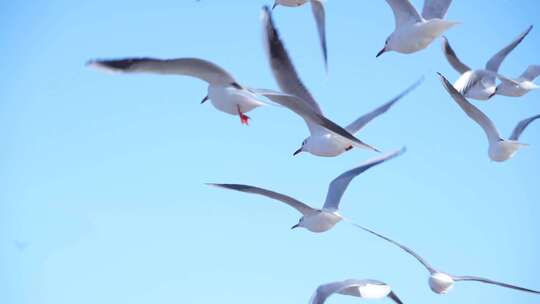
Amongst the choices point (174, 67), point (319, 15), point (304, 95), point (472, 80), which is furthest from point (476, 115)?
point (174, 67)

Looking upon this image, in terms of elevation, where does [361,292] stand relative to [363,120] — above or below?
below

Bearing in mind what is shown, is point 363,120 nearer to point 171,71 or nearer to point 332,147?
point 332,147

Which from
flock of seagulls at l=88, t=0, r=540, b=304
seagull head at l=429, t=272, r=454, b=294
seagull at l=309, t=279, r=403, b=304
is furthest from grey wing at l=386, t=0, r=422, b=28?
seagull head at l=429, t=272, r=454, b=294

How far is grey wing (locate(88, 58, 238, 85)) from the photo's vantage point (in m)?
3.66

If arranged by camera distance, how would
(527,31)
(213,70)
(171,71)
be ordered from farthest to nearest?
1. (527,31)
2. (213,70)
3. (171,71)

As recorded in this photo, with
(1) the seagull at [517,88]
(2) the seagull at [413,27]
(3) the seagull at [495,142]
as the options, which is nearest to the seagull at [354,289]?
(2) the seagull at [413,27]

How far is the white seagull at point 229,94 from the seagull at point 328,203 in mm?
844

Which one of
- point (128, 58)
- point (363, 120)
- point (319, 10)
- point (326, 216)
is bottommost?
point (326, 216)

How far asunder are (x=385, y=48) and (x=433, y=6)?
558mm

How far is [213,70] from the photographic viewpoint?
4543 millimetres

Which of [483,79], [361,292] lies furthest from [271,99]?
[483,79]

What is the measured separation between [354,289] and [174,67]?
2.38 metres

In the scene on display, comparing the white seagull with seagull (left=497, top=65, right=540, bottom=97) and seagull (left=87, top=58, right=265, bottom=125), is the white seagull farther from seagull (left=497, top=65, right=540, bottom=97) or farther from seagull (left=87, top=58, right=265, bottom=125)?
seagull (left=497, top=65, right=540, bottom=97)

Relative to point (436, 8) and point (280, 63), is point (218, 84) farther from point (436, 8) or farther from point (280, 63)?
point (436, 8)
